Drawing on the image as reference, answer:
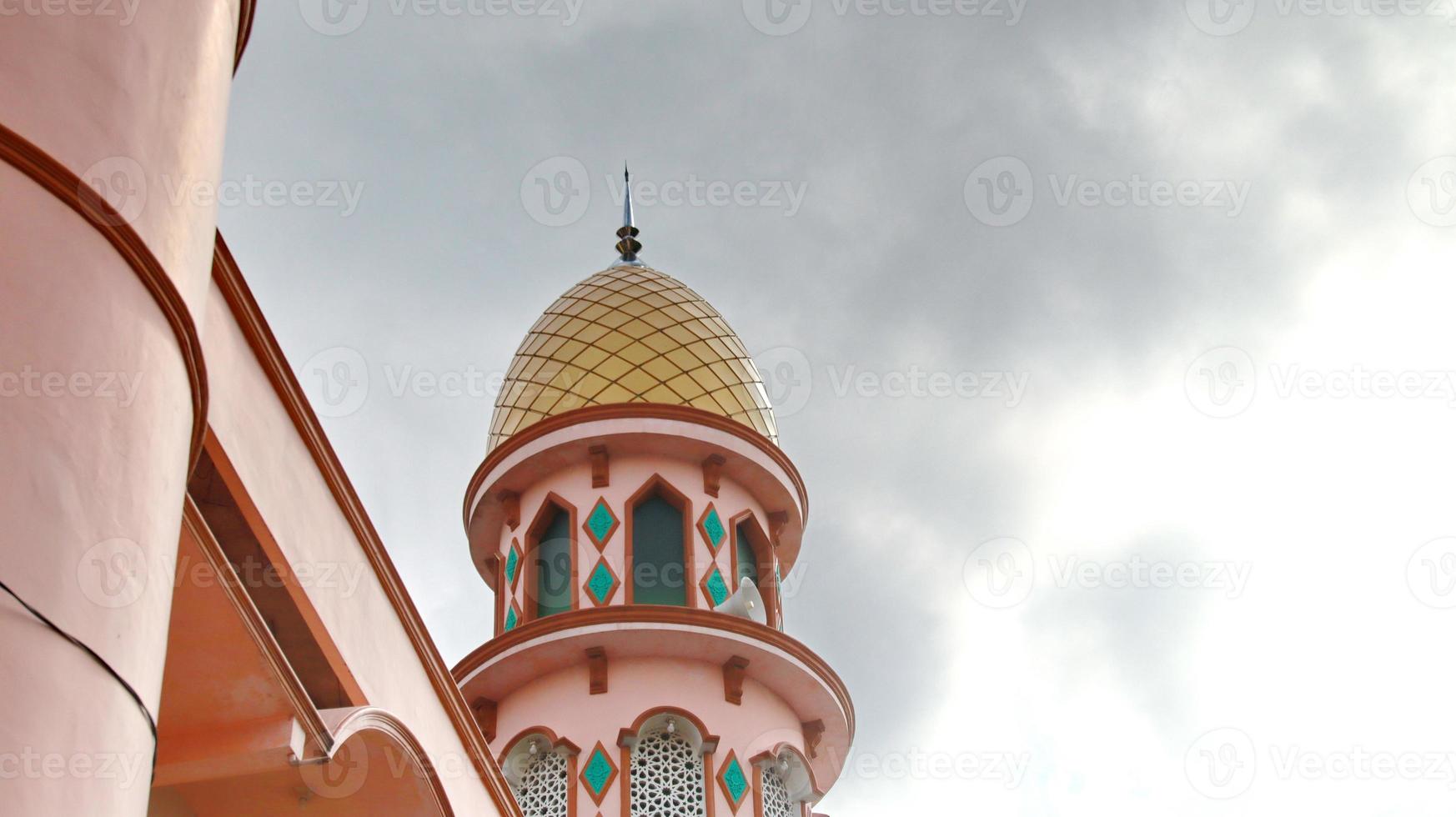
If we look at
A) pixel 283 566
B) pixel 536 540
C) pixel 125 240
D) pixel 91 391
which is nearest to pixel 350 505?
pixel 283 566

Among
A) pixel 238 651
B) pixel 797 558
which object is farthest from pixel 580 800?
pixel 238 651

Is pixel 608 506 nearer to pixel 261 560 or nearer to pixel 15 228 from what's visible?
pixel 261 560

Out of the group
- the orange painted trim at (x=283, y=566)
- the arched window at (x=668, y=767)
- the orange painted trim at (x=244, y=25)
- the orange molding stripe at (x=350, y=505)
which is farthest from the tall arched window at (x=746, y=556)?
the orange painted trim at (x=244, y=25)

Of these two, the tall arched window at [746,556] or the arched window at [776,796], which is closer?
the arched window at [776,796]

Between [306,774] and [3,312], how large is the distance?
11.9 feet

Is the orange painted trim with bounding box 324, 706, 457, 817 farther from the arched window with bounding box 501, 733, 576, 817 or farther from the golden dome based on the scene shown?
the golden dome

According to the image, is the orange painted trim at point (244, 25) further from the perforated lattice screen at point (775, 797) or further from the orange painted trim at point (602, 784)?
the perforated lattice screen at point (775, 797)

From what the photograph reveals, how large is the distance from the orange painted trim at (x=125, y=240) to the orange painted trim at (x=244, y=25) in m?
1.56

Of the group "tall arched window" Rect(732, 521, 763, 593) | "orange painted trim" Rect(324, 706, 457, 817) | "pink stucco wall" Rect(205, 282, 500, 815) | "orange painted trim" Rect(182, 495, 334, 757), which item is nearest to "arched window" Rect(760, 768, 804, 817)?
"tall arched window" Rect(732, 521, 763, 593)

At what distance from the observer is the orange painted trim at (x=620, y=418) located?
1652 cm

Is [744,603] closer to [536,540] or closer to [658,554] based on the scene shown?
[658,554]

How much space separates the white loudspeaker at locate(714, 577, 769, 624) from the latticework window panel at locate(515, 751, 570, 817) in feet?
6.64

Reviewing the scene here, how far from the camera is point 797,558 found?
18.0m

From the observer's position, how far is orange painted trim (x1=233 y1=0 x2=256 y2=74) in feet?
23.5
